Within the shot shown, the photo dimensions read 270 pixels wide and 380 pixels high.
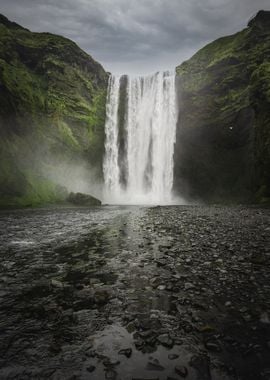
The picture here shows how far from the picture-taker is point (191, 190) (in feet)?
165

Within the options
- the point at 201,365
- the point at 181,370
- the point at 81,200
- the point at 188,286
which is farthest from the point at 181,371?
the point at 81,200

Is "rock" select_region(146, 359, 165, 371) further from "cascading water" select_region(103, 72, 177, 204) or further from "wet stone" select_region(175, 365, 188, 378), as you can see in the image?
"cascading water" select_region(103, 72, 177, 204)

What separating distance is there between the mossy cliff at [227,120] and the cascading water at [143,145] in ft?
8.59

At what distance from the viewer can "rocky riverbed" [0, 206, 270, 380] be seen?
121 inches

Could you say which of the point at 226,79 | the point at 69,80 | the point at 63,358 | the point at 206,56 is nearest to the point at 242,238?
the point at 63,358

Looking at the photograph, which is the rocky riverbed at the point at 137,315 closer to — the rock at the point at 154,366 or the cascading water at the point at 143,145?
the rock at the point at 154,366

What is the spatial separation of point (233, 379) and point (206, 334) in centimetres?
92

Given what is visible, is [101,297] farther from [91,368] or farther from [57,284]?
[91,368]

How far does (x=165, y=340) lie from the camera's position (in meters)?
3.62

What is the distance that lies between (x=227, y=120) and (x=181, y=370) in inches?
1919

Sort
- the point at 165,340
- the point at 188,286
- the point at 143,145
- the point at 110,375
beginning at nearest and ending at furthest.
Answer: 1. the point at 110,375
2. the point at 165,340
3. the point at 188,286
4. the point at 143,145

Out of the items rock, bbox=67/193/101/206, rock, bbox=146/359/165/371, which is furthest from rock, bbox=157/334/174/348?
rock, bbox=67/193/101/206

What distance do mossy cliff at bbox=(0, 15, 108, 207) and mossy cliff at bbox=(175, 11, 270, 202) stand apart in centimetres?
2010

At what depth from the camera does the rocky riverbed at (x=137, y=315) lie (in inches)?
121
